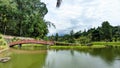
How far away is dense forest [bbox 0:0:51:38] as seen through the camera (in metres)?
51.1

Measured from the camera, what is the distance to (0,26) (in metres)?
54.3

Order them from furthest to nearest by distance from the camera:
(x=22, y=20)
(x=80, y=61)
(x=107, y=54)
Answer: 1. (x=22, y=20)
2. (x=107, y=54)
3. (x=80, y=61)

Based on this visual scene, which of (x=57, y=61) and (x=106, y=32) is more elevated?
(x=106, y=32)

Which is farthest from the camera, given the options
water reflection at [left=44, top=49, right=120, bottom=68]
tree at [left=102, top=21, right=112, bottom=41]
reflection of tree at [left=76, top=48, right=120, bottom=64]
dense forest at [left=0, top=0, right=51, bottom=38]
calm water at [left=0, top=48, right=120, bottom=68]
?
tree at [left=102, top=21, right=112, bottom=41]

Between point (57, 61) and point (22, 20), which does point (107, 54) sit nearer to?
point (57, 61)

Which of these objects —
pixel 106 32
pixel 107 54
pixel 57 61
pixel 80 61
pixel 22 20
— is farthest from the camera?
pixel 106 32

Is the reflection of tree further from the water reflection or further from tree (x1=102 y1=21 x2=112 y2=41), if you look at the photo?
tree (x1=102 y1=21 x2=112 y2=41)

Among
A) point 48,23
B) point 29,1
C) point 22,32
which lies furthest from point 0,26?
Result: point 48,23

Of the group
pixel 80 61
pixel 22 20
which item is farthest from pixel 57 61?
pixel 22 20

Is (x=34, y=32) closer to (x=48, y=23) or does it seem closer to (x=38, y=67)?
(x=48, y=23)

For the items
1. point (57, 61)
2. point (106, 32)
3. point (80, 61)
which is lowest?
point (80, 61)

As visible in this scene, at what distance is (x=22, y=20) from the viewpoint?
180 ft

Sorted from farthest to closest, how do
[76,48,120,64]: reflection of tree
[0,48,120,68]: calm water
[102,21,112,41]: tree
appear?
[102,21,112,41]: tree, [76,48,120,64]: reflection of tree, [0,48,120,68]: calm water

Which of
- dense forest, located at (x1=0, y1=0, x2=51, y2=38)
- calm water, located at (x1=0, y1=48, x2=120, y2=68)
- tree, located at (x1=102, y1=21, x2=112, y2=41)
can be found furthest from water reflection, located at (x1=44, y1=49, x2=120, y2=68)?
tree, located at (x1=102, y1=21, x2=112, y2=41)
